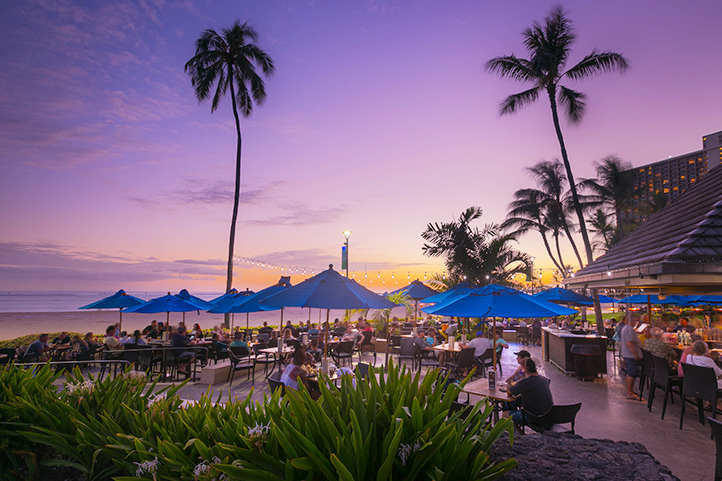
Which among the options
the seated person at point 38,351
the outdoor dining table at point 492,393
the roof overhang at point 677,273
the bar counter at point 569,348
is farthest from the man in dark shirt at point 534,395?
the seated person at point 38,351

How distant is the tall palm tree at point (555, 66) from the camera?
58.9 feet

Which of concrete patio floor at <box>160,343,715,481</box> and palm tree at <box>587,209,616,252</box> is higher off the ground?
palm tree at <box>587,209,616,252</box>

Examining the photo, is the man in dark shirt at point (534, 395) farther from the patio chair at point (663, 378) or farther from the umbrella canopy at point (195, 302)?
the umbrella canopy at point (195, 302)

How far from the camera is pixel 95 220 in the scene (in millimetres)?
24625

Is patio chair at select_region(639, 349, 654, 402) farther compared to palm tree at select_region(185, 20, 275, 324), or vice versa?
palm tree at select_region(185, 20, 275, 324)

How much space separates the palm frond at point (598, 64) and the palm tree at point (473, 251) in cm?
836

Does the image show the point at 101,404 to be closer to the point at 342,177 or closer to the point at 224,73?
the point at 342,177

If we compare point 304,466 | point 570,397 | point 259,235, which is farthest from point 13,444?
point 259,235

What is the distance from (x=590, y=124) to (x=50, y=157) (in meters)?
27.7

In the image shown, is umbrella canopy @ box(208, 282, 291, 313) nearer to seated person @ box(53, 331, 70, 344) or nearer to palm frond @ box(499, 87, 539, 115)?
seated person @ box(53, 331, 70, 344)

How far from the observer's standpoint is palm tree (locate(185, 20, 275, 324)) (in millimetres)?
21891

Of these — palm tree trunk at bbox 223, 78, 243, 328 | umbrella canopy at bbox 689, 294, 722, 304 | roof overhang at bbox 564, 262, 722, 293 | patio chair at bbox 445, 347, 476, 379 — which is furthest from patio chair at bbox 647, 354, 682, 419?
palm tree trunk at bbox 223, 78, 243, 328

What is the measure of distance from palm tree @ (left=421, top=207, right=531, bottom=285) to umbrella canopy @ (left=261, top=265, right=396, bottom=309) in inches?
455

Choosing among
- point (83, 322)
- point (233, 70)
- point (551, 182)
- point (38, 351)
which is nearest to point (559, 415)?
point (38, 351)
